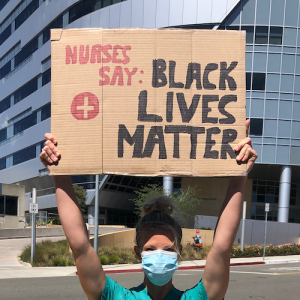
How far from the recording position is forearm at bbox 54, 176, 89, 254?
2.34 meters

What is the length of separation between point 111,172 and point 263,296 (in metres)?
9.52

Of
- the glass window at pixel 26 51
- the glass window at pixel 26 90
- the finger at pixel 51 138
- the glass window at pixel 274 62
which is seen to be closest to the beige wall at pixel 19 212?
the glass window at pixel 26 90

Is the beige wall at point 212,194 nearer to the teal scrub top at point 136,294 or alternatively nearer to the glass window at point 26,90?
the glass window at point 26,90

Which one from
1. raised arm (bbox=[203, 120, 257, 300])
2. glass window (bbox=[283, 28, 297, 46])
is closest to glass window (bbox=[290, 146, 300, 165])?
glass window (bbox=[283, 28, 297, 46])

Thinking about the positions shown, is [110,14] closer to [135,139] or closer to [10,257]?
[10,257]

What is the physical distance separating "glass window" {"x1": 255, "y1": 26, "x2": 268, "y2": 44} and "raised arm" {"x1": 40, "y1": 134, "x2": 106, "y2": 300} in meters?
36.3

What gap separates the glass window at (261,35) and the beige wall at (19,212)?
83.3ft

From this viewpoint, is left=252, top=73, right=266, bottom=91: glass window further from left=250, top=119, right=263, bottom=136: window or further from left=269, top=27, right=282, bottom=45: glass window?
left=269, top=27, right=282, bottom=45: glass window

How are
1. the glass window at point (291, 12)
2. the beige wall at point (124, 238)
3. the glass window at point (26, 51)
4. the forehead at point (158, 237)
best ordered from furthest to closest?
1. the glass window at point (26, 51)
2. the glass window at point (291, 12)
3. the beige wall at point (124, 238)
4. the forehead at point (158, 237)

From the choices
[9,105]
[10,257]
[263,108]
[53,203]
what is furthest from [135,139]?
[9,105]

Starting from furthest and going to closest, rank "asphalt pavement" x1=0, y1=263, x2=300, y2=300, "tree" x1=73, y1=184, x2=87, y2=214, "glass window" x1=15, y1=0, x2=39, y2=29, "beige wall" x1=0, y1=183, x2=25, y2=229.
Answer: "glass window" x1=15, y1=0, x2=39, y2=29, "tree" x1=73, y1=184, x2=87, y2=214, "beige wall" x1=0, y1=183, x2=25, y2=229, "asphalt pavement" x1=0, y1=263, x2=300, y2=300

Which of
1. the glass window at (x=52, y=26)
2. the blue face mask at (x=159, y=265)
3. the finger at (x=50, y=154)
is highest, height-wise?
the glass window at (x=52, y=26)

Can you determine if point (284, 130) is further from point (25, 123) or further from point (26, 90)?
point (26, 90)

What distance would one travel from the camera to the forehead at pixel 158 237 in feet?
7.89
